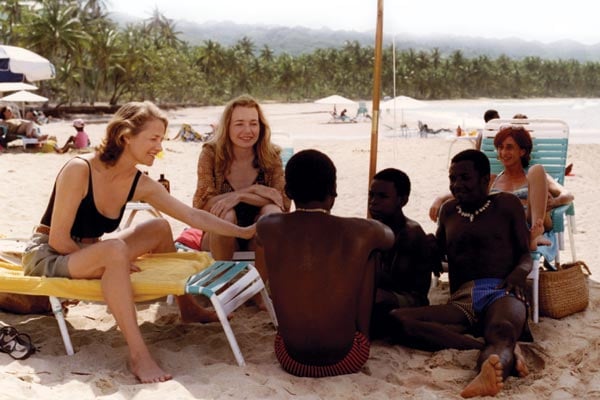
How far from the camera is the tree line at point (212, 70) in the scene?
42.5 metres

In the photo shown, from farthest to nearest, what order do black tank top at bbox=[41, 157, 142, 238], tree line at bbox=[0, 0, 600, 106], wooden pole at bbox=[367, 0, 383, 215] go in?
1. tree line at bbox=[0, 0, 600, 106]
2. wooden pole at bbox=[367, 0, 383, 215]
3. black tank top at bbox=[41, 157, 142, 238]

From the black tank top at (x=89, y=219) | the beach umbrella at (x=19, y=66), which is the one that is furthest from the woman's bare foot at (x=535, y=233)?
the beach umbrella at (x=19, y=66)

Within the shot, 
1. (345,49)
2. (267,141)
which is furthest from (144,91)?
(267,141)

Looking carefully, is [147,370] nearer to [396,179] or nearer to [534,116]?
[396,179]

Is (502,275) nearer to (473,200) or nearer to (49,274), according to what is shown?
(473,200)

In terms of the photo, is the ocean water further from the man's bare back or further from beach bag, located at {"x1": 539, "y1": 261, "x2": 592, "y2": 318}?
the man's bare back

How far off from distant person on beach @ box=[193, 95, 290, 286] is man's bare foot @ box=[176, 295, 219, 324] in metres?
0.36

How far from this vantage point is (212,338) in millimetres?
3379

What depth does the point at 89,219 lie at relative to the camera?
3174 millimetres

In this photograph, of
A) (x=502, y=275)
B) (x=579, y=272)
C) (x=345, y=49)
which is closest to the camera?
(x=502, y=275)

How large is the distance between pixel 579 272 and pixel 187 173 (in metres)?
8.16

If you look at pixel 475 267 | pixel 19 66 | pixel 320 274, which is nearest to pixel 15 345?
pixel 320 274

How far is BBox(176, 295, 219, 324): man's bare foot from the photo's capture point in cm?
360

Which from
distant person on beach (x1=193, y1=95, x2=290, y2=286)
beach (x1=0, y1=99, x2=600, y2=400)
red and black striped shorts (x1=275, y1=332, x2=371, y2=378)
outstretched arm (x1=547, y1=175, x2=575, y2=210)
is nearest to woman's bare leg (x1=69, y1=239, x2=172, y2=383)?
beach (x1=0, y1=99, x2=600, y2=400)
